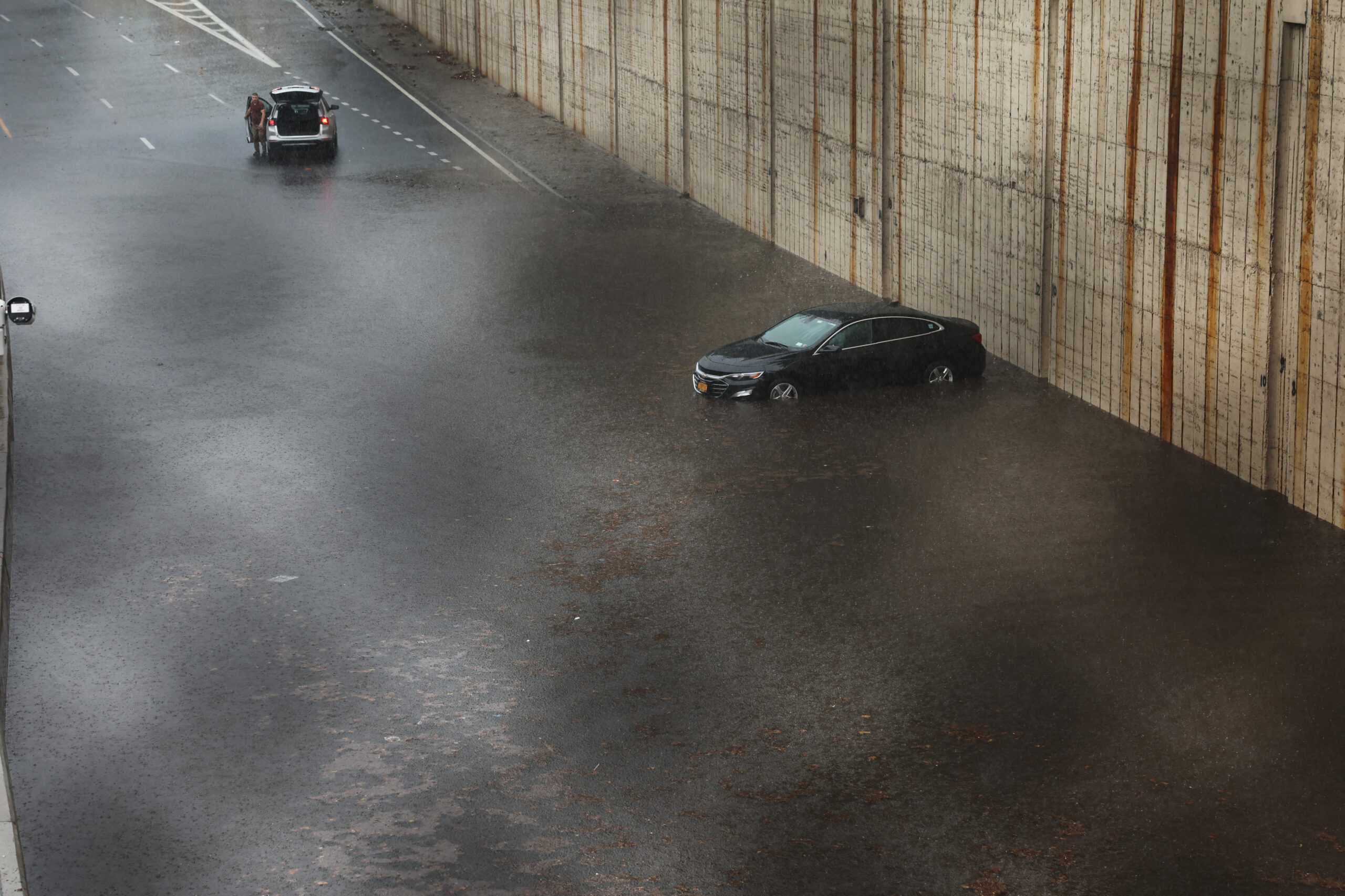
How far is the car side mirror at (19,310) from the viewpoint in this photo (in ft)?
50.9

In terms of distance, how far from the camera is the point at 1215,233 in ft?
62.3

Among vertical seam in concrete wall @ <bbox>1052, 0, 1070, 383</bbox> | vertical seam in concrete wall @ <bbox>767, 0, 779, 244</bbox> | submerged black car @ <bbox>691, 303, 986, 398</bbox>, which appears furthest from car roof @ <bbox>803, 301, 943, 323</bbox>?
vertical seam in concrete wall @ <bbox>767, 0, 779, 244</bbox>

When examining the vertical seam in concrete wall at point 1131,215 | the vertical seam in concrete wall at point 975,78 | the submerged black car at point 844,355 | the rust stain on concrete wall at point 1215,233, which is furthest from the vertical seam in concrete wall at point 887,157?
the rust stain on concrete wall at point 1215,233

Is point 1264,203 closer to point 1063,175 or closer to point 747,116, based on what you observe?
point 1063,175

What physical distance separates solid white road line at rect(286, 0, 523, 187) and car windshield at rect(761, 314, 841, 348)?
16.2 meters

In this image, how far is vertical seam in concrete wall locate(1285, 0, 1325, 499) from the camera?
1689 cm

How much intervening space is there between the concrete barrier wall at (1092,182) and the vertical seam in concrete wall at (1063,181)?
1.7 inches

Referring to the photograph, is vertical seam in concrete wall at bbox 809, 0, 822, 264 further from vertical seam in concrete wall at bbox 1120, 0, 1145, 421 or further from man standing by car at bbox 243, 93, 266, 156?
man standing by car at bbox 243, 93, 266, 156

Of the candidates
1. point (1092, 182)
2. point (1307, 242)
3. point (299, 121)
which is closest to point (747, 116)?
point (1092, 182)

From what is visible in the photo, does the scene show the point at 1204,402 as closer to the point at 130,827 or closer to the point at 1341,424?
the point at 1341,424

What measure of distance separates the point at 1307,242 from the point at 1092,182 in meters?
4.39

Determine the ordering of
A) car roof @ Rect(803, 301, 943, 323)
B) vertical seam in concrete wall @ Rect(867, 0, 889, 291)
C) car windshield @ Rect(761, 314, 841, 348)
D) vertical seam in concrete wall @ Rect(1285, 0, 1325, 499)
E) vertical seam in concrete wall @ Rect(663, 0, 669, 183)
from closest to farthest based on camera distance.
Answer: vertical seam in concrete wall @ Rect(1285, 0, 1325, 499) < car windshield @ Rect(761, 314, 841, 348) < car roof @ Rect(803, 301, 943, 323) < vertical seam in concrete wall @ Rect(867, 0, 889, 291) < vertical seam in concrete wall @ Rect(663, 0, 669, 183)

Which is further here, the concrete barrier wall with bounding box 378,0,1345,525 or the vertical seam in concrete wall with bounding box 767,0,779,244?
the vertical seam in concrete wall with bounding box 767,0,779,244

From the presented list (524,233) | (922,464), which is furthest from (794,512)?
(524,233)
